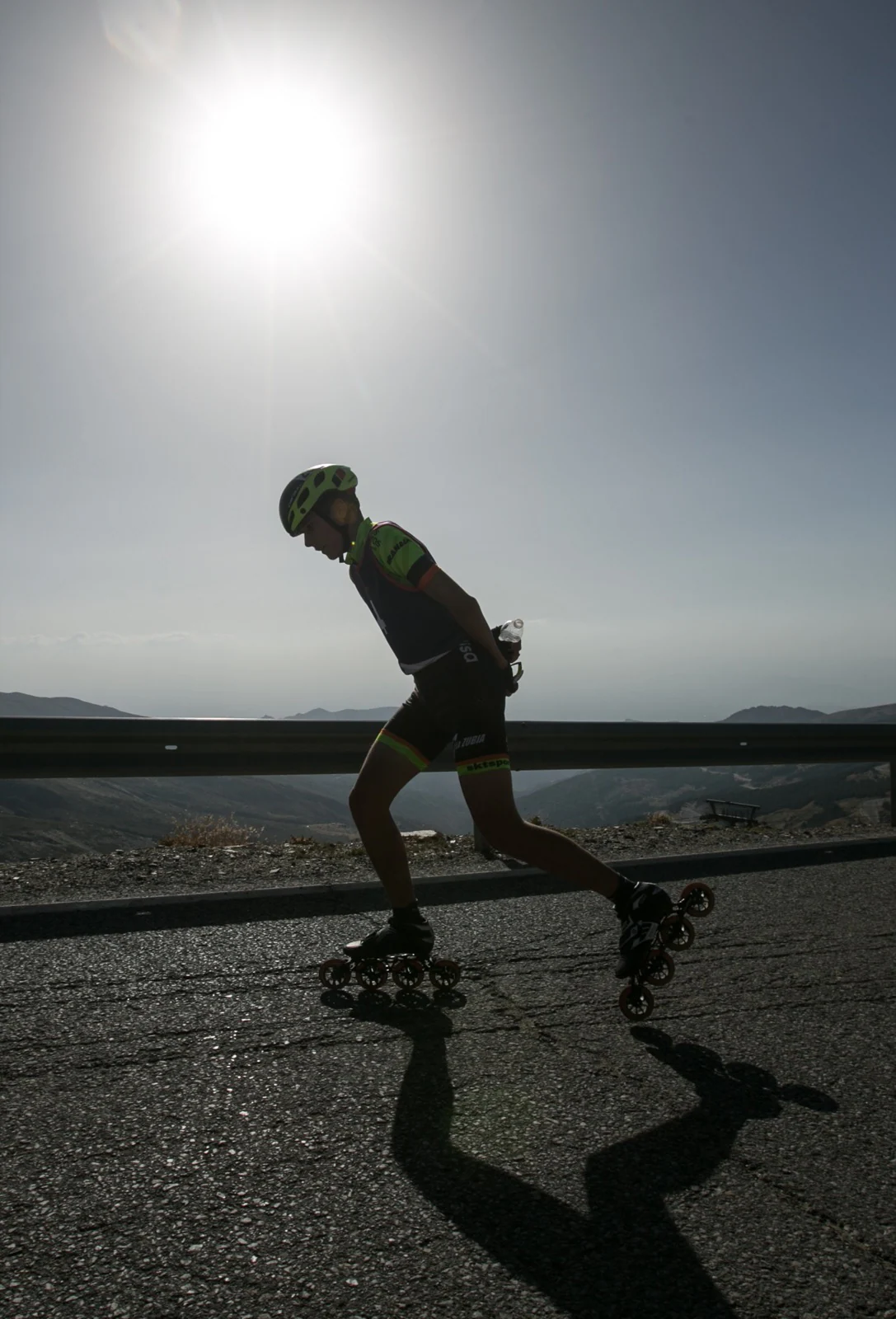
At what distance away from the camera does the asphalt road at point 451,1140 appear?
1613mm

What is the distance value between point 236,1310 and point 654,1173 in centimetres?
92

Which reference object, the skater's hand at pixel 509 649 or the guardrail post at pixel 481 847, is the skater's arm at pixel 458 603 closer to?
the skater's hand at pixel 509 649

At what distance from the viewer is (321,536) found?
3605 mm

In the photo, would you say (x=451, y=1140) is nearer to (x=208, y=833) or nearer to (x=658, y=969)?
(x=658, y=969)

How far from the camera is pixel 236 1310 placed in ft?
5.02

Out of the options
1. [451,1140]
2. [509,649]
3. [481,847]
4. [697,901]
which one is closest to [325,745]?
[481,847]

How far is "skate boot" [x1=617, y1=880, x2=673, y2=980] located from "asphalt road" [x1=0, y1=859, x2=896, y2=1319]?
19cm

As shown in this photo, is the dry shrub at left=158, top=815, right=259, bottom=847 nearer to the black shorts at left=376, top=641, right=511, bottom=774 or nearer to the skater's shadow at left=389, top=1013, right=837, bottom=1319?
the black shorts at left=376, top=641, right=511, bottom=774

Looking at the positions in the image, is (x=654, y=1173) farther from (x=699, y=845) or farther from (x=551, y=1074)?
(x=699, y=845)

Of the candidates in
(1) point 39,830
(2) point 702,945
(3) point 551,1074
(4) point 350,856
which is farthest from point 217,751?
(1) point 39,830

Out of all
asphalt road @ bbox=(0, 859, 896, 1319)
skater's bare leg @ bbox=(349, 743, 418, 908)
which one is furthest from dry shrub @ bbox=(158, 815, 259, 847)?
skater's bare leg @ bbox=(349, 743, 418, 908)

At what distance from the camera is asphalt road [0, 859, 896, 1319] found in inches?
63.5

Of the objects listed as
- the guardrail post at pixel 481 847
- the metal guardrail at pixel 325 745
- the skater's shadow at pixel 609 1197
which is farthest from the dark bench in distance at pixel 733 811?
the skater's shadow at pixel 609 1197

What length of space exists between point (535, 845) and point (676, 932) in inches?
22.3
